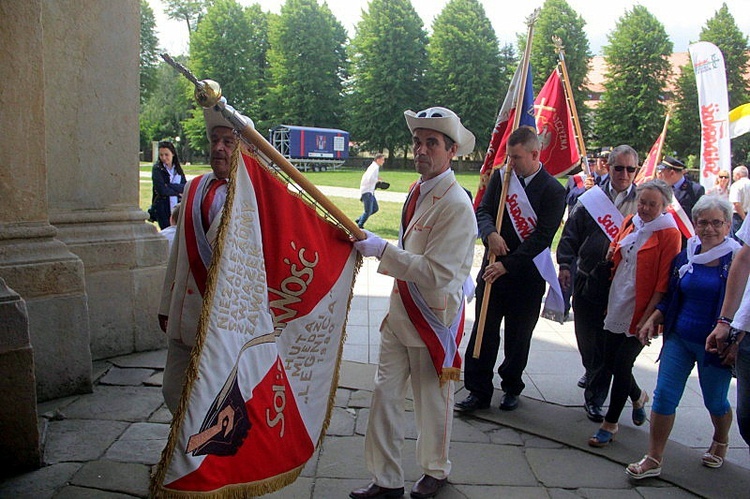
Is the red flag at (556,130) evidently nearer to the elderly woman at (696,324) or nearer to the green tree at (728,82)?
the elderly woman at (696,324)

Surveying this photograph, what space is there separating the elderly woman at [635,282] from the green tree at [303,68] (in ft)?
193

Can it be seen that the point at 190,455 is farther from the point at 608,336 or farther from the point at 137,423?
the point at 608,336

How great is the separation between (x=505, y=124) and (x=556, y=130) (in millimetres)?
1214

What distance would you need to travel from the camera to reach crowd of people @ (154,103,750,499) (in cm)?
330

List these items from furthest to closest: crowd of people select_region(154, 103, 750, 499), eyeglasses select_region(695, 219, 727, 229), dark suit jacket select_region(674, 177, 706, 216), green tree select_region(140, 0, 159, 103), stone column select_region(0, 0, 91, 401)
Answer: green tree select_region(140, 0, 159, 103), dark suit jacket select_region(674, 177, 706, 216), stone column select_region(0, 0, 91, 401), eyeglasses select_region(695, 219, 727, 229), crowd of people select_region(154, 103, 750, 499)

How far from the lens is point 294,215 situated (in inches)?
117

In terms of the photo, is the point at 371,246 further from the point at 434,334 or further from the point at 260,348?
the point at 260,348

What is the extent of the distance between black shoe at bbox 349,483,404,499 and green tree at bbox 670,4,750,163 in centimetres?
5278

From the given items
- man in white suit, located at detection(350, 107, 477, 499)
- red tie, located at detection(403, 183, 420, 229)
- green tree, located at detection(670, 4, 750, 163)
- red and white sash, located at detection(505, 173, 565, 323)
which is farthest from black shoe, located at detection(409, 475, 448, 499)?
green tree, located at detection(670, 4, 750, 163)

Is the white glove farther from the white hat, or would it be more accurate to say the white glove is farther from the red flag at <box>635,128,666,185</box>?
the red flag at <box>635,128,666,185</box>

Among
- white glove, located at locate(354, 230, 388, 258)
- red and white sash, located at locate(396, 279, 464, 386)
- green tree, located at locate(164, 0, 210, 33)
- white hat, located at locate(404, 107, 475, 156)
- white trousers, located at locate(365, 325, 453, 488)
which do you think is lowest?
white trousers, located at locate(365, 325, 453, 488)

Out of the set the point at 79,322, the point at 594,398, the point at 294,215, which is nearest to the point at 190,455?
the point at 294,215

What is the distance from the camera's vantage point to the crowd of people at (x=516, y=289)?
330 cm

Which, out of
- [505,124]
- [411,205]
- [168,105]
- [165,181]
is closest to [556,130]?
[505,124]
